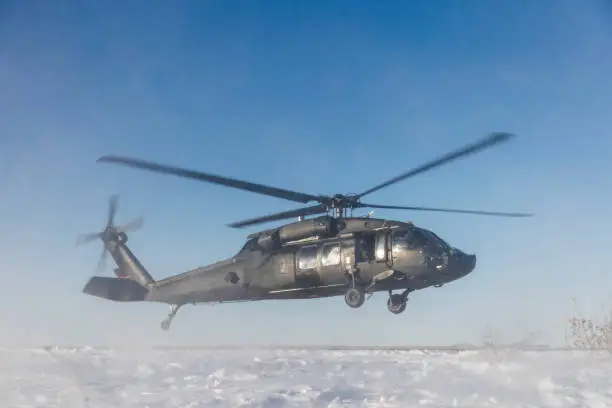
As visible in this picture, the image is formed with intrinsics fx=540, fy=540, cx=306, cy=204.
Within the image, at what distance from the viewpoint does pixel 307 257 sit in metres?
17.7

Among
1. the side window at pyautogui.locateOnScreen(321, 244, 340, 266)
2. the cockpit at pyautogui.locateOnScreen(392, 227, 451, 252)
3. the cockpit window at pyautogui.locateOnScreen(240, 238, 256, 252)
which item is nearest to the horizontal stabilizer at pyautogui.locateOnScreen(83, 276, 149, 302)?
the cockpit window at pyautogui.locateOnScreen(240, 238, 256, 252)

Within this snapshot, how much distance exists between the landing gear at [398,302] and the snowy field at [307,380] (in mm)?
2285

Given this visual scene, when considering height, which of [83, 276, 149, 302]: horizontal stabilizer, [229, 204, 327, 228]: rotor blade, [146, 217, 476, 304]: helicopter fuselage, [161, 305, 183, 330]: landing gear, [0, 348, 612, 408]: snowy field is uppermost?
[229, 204, 327, 228]: rotor blade

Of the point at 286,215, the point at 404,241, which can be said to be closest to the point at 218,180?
the point at 286,215

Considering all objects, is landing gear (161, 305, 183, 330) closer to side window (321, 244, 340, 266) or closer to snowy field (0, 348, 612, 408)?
snowy field (0, 348, 612, 408)

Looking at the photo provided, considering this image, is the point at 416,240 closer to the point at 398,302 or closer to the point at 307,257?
the point at 398,302

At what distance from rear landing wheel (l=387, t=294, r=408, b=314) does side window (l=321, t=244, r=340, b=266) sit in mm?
2367

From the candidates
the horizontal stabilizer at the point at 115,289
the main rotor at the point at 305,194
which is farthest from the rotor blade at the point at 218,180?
the horizontal stabilizer at the point at 115,289

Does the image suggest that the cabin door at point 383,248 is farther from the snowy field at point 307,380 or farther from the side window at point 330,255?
the snowy field at point 307,380

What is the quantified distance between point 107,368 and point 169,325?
9.68 feet

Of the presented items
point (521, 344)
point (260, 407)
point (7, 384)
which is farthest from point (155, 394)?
point (521, 344)

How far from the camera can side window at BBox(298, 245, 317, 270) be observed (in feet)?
57.6

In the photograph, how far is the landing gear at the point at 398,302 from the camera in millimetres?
17781

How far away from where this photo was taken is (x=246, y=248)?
19188 mm
